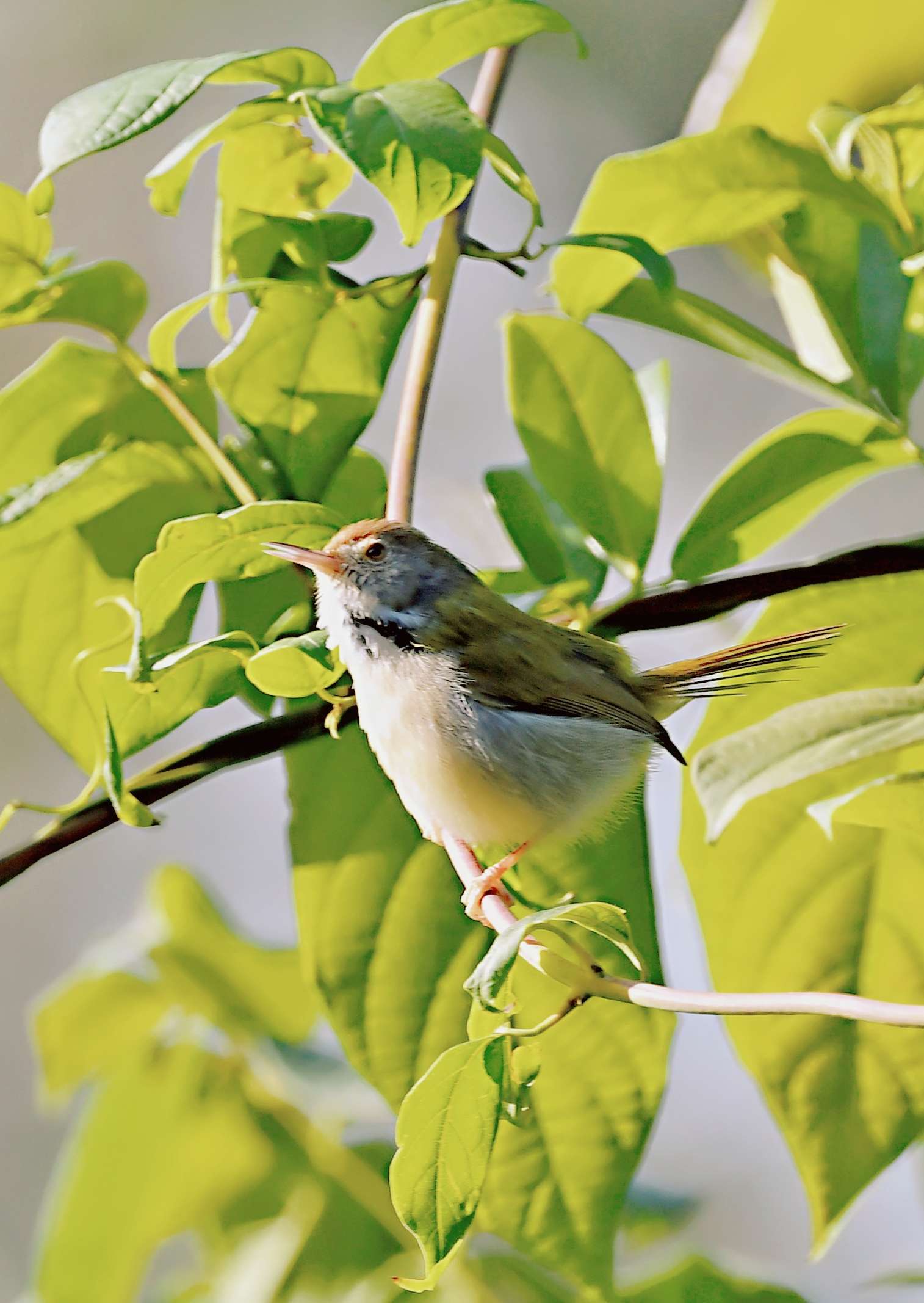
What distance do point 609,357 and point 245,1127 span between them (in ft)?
2.25

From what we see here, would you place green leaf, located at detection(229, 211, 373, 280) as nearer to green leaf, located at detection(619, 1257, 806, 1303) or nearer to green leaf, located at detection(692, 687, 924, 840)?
green leaf, located at detection(692, 687, 924, 840)

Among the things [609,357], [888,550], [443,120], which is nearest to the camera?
[443,120]

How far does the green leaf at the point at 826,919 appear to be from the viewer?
718mm

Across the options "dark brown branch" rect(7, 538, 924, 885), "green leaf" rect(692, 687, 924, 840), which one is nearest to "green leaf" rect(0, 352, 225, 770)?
"dark brown branch" rect(7, 538, 924, 885)

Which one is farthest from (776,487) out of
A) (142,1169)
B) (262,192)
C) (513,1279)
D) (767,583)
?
(142,1169)

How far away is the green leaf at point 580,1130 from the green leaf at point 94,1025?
521mm

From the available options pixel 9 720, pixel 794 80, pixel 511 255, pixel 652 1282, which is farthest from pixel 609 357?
pixel 9 720

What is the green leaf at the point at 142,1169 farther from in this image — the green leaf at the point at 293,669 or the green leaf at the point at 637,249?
the green leaf at the point at 637,249

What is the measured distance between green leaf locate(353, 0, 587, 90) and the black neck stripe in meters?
0.36

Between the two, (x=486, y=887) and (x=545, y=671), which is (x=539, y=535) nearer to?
(x=545, y=671)

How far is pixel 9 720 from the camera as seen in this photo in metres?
2.39

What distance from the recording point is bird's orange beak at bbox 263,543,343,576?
68cm

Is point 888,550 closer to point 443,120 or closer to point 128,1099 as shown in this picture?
point 443,120

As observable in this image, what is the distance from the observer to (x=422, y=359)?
69 cm
